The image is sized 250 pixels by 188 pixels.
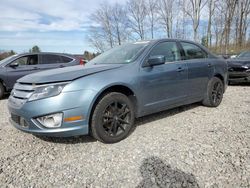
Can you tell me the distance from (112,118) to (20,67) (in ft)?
17.4

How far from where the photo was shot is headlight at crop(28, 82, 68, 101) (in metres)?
2.74

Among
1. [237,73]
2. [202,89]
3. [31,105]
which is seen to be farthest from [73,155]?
[237,73]

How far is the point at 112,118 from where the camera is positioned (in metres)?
3.14

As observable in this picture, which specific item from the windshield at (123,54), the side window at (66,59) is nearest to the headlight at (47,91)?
the windshield at (123,54)

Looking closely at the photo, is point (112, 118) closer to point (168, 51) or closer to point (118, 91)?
point (118, 91)

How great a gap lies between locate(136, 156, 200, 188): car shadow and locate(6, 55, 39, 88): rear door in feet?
19.3

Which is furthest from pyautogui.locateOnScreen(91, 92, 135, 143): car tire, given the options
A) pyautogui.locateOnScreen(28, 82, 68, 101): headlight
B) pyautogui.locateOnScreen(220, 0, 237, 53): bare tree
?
pyautogui.locateOnScreen(220, 0, 237, 53): bare tree

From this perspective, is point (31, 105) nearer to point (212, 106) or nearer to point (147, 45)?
point (147, 45)

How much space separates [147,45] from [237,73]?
17.6 feet

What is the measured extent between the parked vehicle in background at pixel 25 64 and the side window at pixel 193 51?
16.4 ft

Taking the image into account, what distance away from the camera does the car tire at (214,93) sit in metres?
4.70

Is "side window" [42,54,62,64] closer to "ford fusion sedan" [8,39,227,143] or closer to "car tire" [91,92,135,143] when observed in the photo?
"ford fusion sedan" [8,39,227,143]

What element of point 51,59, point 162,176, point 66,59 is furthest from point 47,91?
point 66,59

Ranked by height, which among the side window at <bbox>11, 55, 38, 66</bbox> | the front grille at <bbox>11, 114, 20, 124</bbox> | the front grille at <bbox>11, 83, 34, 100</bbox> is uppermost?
Result: the side window at <bbox>11, 55, 38, 66</bbox>
